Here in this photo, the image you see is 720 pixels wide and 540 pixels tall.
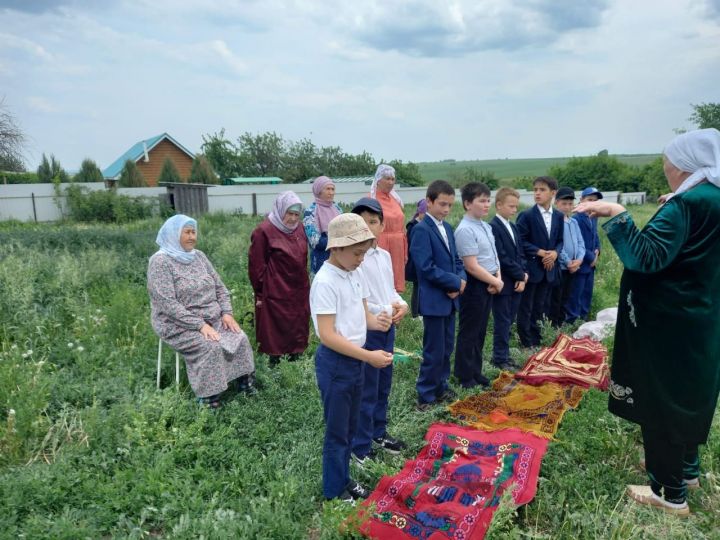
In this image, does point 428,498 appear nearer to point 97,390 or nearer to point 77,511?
point 77,511

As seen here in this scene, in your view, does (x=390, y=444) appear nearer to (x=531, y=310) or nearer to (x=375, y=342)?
(x=375, y=342)

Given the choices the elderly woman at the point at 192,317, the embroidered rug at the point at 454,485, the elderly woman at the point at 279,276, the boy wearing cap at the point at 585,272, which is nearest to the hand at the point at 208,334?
A: the elderly woman at the point at 192,317

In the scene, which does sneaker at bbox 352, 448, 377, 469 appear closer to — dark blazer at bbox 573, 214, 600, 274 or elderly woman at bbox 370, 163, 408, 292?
elderly woman at bbox 370, 163, 408, 292

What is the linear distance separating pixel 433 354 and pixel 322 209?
222cm

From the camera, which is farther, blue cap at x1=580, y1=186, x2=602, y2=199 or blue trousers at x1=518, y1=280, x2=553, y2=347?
blue cap at x1=580, y1=186, x2=602, y2=199

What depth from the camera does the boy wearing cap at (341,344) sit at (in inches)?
110

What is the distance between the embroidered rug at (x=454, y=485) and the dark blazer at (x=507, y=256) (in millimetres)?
1936

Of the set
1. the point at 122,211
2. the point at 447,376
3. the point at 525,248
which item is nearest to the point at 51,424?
the point at 447,376

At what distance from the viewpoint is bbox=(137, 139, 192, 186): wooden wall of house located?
36.8m

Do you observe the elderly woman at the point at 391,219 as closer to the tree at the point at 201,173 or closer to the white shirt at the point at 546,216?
the white shirt at the point at 546,216

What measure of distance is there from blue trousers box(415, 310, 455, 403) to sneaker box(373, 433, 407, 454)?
2.37 ft

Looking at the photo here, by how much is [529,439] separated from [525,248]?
315cm

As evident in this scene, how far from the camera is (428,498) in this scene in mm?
3004

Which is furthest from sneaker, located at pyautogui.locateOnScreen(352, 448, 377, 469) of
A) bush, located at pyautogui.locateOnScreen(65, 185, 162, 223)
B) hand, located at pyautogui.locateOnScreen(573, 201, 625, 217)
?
bush, located at pyautogui.locateOnScreen(65, 185, 162, 223)
